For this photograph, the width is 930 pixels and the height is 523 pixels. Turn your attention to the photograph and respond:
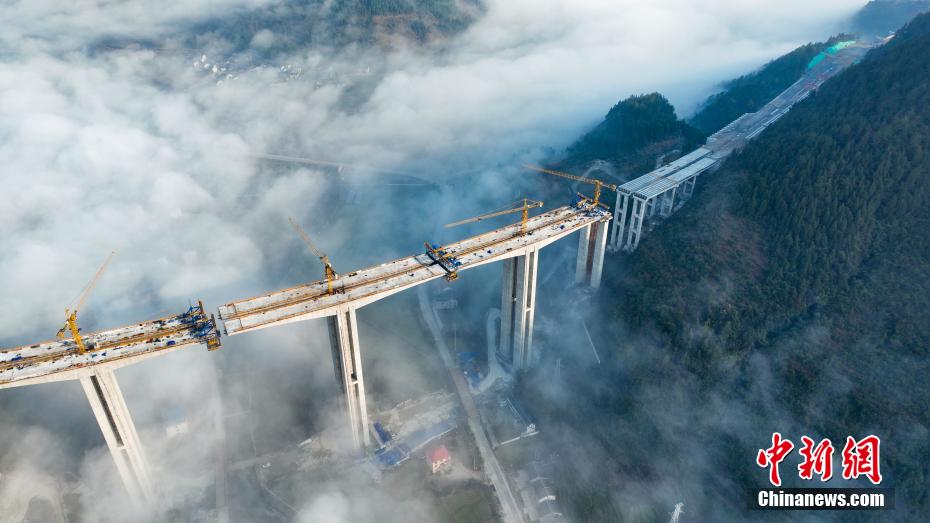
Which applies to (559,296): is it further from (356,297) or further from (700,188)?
(356,297)

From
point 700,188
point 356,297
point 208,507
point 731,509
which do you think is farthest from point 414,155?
point 731,509

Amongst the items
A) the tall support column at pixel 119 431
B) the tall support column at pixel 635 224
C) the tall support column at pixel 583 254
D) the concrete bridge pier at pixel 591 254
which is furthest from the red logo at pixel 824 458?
the tall support column at pixel 119 431

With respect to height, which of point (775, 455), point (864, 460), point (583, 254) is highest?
point (583, 254)

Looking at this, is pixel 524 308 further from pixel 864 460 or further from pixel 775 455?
pixel 864 460

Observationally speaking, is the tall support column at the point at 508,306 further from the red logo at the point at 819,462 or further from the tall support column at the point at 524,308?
the red logo at the point at 819,462

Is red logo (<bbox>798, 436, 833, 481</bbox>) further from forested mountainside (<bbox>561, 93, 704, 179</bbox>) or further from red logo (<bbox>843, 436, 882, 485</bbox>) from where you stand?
forested mountainside (<bbox>561, 93, 704, 179</bbox>)

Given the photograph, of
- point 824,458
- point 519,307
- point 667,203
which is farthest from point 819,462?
point 667,203
